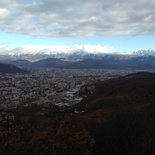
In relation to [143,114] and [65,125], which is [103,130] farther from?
[143,114]

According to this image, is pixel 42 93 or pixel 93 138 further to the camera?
pixel 42 93

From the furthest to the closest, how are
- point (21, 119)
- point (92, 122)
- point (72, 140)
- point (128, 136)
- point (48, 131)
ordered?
1. point (21, 119)
2. point (92, 122)
3. point (48, 131)
4. point (128, 136)
5. point (72, 140)

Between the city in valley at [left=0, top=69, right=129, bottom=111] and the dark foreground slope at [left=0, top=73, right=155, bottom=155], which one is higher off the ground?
the dark foreground slope at [left=0, top=73, right=155, bottom=155]

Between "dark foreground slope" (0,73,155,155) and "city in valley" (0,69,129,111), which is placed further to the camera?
"city in valley" (0,69,129,111)

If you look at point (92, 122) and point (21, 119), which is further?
point (21, 119)

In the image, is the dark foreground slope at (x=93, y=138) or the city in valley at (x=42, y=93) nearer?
the dark foreground slope at (x=93, y=138)

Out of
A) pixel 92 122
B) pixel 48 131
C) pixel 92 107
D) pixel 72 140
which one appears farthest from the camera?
pixel 92 107

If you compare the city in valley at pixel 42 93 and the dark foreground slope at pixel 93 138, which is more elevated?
the dark foreground slope at pixel 93 138

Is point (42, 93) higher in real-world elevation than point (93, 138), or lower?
lower

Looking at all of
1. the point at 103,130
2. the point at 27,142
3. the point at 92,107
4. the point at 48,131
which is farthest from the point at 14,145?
the point at 92,107

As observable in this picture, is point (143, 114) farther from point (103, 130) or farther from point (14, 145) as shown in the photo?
point (14, 145)
